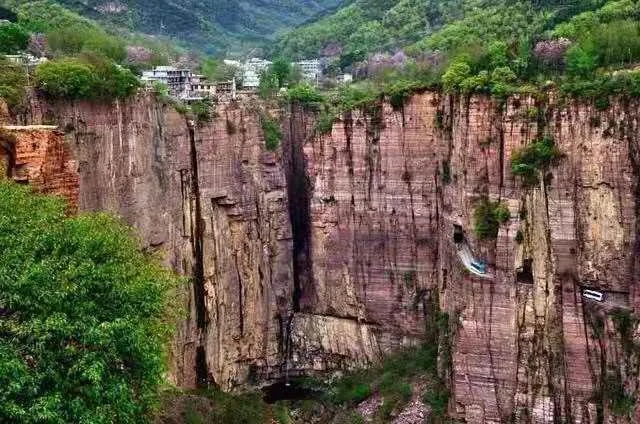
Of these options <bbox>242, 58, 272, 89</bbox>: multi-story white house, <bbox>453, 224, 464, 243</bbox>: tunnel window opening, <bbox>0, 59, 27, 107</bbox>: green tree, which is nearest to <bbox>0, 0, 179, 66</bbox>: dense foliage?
<bbox>242, 58, 272, 89</bbox>: multi-story white house

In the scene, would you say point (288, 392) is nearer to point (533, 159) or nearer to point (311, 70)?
point (533, 159)

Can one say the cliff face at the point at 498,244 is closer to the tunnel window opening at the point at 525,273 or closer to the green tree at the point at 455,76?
the tunnel window opening at the point at 525,273

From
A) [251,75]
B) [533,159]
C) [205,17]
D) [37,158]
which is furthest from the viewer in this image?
[205,17]

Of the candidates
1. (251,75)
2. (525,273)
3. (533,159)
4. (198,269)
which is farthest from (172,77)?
(525,273)

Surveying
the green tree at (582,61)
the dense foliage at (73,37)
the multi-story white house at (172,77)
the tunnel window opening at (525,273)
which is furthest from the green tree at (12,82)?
the green tree at (582,61)

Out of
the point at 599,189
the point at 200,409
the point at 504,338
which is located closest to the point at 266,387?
the point at 200,409

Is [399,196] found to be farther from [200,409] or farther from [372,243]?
[200,409]
